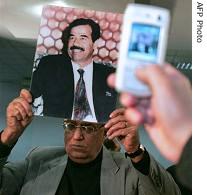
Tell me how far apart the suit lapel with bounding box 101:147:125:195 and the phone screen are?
58cm

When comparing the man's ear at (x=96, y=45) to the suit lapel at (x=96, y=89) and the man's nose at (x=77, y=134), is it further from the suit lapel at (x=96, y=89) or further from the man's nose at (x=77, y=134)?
the man's nose at (x=77, y=134)

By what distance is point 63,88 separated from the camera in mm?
745

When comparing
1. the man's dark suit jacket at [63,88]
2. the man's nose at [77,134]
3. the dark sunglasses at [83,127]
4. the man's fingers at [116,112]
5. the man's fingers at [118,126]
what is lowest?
the man's nose at [77,134]

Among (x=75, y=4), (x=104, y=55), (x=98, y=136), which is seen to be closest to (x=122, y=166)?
(x=98, y=136)

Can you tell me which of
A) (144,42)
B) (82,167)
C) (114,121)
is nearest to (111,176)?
(82,167)

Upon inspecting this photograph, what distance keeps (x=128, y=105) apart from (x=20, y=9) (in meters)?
0.76

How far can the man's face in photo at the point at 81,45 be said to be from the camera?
72 centimetres

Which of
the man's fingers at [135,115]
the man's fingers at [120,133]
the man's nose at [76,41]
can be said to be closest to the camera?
the man's fingers at [135,115]

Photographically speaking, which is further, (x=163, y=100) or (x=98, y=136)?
(x=98, y=136)

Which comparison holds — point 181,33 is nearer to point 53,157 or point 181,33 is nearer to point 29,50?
point 29,50

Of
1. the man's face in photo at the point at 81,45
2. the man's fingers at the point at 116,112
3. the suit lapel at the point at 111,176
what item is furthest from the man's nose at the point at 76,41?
the suit lapel at the point at 111,176

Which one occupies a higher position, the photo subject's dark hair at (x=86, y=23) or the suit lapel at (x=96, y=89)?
the photo subject's dark hair at (x=86, y=23)

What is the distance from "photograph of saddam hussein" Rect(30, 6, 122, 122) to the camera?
722mm
